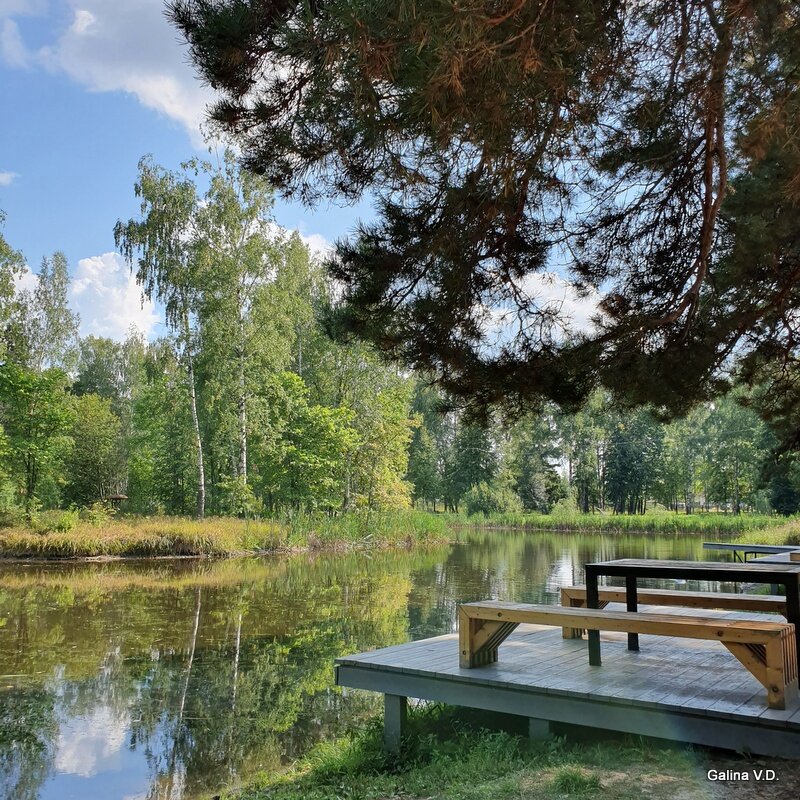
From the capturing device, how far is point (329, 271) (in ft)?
15.8

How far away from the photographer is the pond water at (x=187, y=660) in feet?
15.0

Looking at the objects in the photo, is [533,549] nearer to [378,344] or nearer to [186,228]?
[186,228]

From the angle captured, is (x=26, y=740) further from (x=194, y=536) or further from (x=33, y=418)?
(x=33, y=418)

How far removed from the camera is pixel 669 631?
3576 millimetres

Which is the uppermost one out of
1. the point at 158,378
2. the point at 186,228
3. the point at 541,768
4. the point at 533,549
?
the point at 186,228

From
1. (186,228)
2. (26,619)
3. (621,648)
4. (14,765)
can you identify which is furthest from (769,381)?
(186,228)

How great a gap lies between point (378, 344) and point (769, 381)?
12.6ft

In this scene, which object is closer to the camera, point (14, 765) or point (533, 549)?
point (14, 765)

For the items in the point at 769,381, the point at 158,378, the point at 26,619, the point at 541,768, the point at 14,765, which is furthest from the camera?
the point at 158,378

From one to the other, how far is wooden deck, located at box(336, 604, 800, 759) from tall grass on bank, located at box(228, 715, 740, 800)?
14cm

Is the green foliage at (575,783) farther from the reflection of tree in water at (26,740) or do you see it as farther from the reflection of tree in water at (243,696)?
the reflection of tree in water at (26,740)

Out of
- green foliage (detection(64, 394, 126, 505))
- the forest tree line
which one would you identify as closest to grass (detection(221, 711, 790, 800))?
the forest tree line

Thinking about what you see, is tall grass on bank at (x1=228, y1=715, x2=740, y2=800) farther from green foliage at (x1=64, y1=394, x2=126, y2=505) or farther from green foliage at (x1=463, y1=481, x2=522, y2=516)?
green foliage at (x1=463, y1=481, x2=522, y2=516)

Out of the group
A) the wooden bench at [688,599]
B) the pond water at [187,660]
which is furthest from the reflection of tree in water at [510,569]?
the wooden bench at [688,599]
